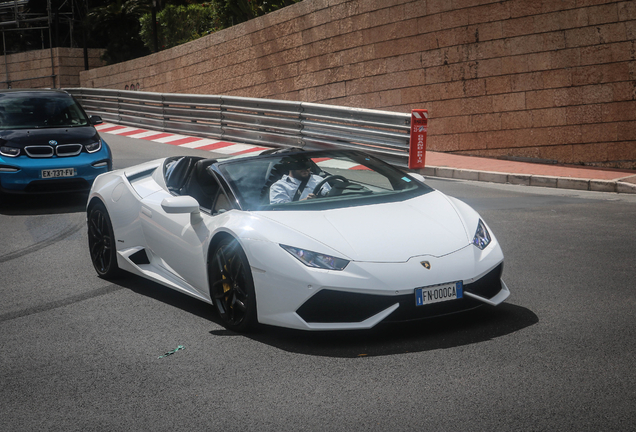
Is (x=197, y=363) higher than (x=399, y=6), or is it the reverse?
(x=399, y=6)

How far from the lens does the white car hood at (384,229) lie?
472 centimetres

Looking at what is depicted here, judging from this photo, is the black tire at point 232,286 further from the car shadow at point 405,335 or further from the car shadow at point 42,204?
the car shadow at point 42,204

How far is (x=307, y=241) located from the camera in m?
4.74

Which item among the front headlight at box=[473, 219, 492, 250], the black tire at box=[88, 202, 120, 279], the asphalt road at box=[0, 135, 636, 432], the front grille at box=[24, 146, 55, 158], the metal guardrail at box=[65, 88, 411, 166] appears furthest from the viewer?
the metal guardrail at box=[65, 88, 411, 166]

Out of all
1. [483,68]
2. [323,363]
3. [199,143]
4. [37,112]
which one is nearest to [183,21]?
[199,143]

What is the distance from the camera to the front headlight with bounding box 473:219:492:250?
5.04 meters

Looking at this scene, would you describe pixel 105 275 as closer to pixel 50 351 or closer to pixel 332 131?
pixel 50 351

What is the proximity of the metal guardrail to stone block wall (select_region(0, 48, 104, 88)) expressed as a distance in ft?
55.1

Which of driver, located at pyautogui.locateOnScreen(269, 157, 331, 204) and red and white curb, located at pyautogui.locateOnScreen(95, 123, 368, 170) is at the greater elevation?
driver, located at pyautogui.locateOnScreen(269, 157, 331, 204)

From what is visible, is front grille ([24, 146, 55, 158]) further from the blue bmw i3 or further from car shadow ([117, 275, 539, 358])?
car shadow ([117, 275, 539, 358])

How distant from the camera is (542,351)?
4.45 meters

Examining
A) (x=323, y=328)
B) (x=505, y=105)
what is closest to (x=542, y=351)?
(x=323, y=328)

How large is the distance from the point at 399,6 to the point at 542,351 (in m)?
14.2

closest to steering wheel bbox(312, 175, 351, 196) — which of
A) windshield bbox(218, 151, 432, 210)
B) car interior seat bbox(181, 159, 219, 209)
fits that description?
windshield bbox(218, 151, 432, 210)
